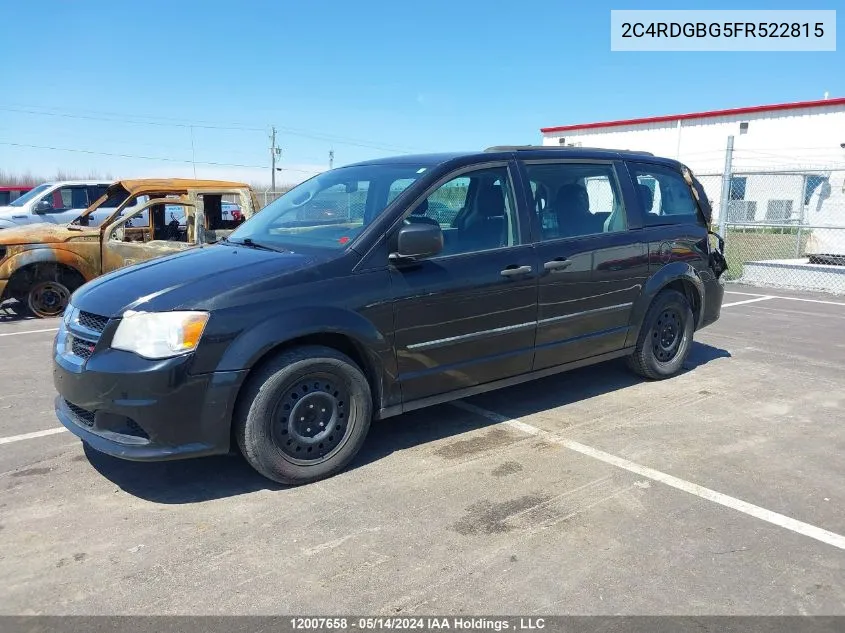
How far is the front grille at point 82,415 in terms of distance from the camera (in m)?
3.66

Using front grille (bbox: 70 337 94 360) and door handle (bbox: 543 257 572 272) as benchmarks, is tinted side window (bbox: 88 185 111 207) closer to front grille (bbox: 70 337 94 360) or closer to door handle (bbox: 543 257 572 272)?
front grille (bbox: 70 337 94 360)

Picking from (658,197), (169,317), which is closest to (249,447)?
(169,317)

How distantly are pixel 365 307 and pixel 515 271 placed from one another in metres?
1.17

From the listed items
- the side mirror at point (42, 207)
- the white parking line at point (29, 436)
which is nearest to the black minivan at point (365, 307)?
the white parking line at point (29, 436)

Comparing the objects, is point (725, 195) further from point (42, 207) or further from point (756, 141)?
point (756, 141)

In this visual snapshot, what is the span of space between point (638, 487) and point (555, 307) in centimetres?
147

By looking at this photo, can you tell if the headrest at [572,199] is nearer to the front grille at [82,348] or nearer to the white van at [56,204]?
the front grille at [82,348]

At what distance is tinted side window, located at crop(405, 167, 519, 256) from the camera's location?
4.33 meters

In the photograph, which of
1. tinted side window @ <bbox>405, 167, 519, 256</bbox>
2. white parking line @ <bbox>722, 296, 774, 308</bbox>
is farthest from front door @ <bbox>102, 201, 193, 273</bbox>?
white parking line @ <bbox>722, 296, 774, 308</bbox>

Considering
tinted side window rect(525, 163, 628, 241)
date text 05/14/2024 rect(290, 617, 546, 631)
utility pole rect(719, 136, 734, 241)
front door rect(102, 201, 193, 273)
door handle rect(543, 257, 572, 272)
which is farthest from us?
utility pole rect(719, 136, 734, 241)

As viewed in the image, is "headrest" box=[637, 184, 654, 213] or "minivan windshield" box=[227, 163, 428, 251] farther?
"headrest" box=[637, 184, 654, 213]

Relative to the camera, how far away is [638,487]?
3.79 m

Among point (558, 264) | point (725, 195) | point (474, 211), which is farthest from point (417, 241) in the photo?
point (725, 195)

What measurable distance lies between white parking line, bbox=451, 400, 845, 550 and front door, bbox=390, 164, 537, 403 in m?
0.44
